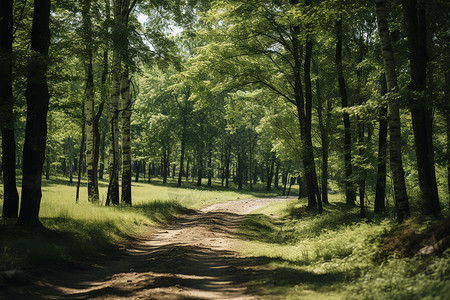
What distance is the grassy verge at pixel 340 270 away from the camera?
183 inches

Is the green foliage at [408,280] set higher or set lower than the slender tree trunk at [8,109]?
lower

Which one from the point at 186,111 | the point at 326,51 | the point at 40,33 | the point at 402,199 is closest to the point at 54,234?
the point at 40,33

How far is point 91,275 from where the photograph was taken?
719cm

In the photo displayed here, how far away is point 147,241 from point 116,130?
25.2ft

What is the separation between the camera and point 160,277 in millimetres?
6445

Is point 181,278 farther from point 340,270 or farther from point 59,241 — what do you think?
point 59,241

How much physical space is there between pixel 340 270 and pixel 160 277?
4034 mm

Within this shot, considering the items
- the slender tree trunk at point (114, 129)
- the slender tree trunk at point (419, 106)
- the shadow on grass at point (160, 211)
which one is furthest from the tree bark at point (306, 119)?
the slender tree trunk at point (114, 129)

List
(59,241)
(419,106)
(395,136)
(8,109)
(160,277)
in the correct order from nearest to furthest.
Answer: (160,277)
(419,106)
(395,136)
(59,241)
(8,109)

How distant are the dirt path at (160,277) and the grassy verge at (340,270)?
61cm

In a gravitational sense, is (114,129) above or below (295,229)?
above

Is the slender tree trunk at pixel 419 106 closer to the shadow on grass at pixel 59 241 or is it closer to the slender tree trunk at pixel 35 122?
the shadow on grass at pixel 59 241

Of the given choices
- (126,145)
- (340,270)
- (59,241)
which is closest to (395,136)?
(340,270)

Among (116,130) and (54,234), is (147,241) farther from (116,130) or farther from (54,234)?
(116,130)
